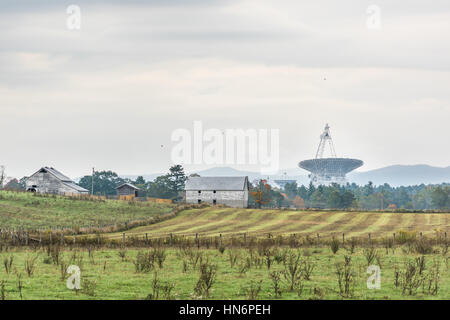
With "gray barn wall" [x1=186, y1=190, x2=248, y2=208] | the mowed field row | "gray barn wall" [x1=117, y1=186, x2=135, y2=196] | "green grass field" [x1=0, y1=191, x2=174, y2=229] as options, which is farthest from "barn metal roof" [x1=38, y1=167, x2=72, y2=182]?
the mowed field row

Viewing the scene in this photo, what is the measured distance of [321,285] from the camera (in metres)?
25.2

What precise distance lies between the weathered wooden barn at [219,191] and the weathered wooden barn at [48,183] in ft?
85.0

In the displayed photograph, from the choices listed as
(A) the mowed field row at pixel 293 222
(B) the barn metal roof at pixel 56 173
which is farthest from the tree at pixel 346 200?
(B) the barn metal roof at pixel 56 173

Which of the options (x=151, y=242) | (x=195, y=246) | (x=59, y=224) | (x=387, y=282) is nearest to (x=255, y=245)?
(x=195, y=246)

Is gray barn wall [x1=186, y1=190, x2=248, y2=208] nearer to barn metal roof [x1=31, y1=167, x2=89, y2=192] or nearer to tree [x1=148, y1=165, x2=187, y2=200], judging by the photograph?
barn metal roof [x1=31, y1=167, x2=89, y2=192]

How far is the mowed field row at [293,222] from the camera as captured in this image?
3081 inches

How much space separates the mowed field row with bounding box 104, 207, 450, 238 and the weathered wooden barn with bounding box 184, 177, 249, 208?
87.2ft

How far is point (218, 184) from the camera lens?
13975cm

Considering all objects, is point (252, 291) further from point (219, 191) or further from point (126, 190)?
point (126, 190)
